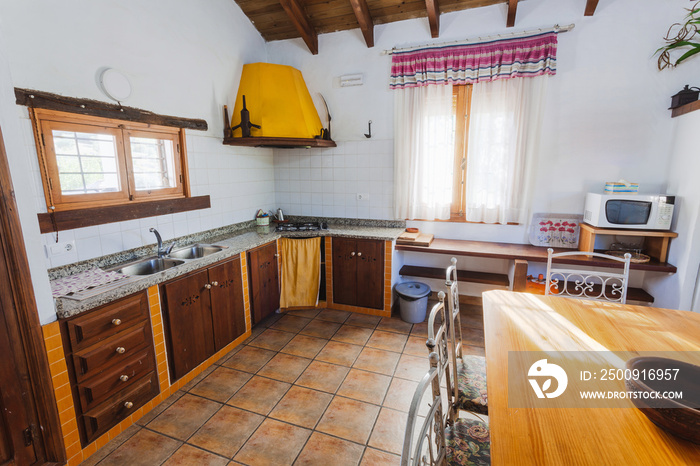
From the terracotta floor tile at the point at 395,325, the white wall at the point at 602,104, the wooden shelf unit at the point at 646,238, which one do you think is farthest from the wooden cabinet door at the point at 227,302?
the wooden shelf unit at the point at 646,238

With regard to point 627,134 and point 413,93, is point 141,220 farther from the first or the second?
point 627,134

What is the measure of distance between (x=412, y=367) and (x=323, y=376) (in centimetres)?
64

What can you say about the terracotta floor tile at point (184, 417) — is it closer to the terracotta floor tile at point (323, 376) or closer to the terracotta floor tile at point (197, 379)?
the terracotta floor tile at point (197, 379)

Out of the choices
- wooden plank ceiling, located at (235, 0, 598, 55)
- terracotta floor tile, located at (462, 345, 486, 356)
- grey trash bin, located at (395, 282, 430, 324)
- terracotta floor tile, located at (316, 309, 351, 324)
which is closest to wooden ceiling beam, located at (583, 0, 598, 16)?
wooden plank ceiling, located at (235, 0, 598, 55)

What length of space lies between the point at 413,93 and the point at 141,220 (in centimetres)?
254

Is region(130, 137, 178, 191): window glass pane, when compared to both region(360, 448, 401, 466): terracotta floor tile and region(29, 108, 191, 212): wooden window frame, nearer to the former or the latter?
region(29, 108, 191, 212): wooden window frame

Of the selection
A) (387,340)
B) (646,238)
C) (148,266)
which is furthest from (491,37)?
(148,266)

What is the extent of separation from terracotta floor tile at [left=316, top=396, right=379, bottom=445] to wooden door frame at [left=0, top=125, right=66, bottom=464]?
1.25 m

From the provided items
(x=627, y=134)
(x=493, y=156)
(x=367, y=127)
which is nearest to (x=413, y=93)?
(x=367, y=127)

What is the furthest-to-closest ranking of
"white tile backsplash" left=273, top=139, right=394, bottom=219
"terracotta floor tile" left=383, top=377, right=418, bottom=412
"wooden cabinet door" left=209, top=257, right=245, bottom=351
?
"white tile backsplash" left=273, top=139, right=394, bottom=219 < "wooden cabinet door" left=209, top=257, right=245, bottom=351 < "terracotta floor tile" left=383, top=377, right=418, bottom=412

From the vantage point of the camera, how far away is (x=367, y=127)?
342 centimetres

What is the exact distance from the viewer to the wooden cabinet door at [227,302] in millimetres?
2434

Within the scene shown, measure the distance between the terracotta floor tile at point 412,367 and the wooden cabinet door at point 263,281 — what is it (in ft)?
4.26

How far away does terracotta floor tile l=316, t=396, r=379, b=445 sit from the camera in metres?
1.83
